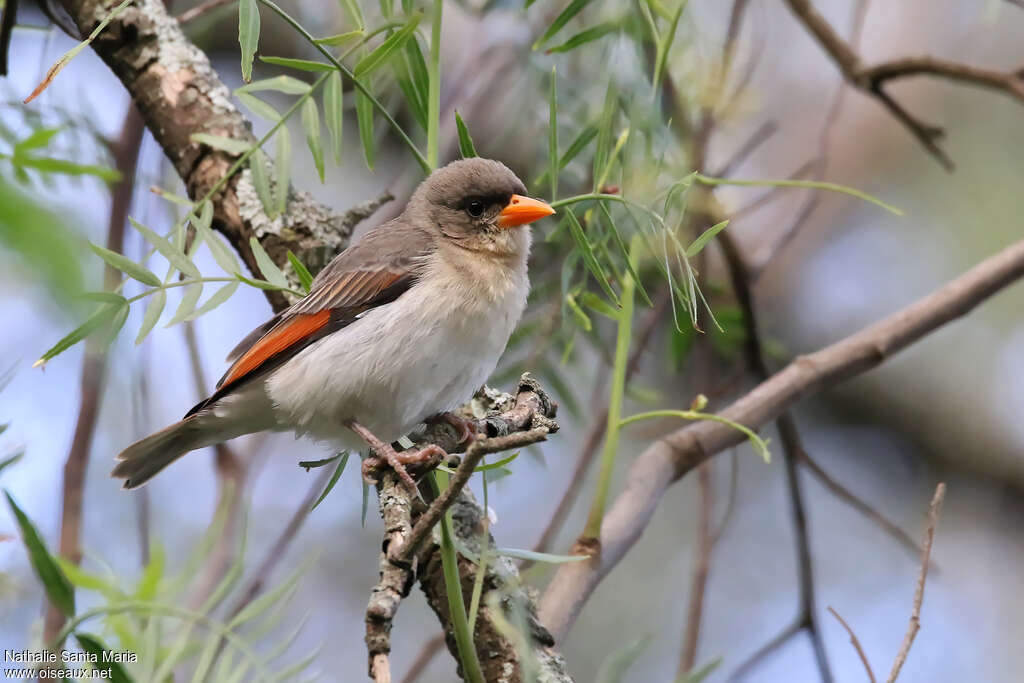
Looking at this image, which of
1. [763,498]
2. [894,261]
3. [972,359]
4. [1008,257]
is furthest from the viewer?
[763,498]

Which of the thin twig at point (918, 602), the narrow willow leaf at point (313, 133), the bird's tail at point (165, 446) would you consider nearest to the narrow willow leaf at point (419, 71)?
the narrow willow leaf at point (313, 133)

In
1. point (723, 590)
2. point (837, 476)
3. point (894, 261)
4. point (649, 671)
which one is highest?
point (894, 261)

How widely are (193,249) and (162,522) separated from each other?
4.57m

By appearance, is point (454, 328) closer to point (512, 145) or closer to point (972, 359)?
point (512, 145)

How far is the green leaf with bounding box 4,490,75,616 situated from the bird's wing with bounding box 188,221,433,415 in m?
1.27

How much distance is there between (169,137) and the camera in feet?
11.1

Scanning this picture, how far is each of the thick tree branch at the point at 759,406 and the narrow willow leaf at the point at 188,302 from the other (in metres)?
1.27

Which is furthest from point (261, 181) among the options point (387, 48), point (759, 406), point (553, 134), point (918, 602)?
point (918, 602)

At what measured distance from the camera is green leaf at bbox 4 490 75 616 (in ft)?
6.29

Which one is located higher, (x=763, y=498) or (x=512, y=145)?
(x=512, y=145)

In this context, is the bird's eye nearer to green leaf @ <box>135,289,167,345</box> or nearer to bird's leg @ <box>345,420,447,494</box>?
bird's leg @ <box>345,420,447,494</box>

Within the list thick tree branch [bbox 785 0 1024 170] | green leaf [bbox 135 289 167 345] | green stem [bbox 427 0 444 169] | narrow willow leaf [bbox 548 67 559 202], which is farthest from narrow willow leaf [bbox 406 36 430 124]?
thick tree branch [bbox 785 0 1024 170]

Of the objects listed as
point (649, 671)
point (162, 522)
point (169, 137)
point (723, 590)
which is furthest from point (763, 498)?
point (169, 137)

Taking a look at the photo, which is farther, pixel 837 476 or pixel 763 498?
pixel 763 498
